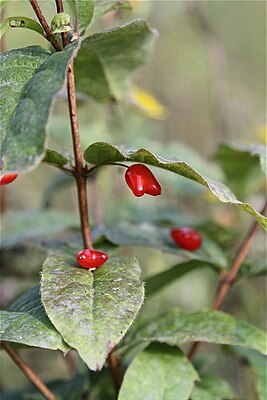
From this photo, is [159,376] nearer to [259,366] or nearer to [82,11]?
[259,366]

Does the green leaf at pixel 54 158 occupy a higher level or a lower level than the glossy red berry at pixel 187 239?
higher

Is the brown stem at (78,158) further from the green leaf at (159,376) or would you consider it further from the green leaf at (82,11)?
the green leaf at (159,376)

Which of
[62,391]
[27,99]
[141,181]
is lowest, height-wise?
[62,391]

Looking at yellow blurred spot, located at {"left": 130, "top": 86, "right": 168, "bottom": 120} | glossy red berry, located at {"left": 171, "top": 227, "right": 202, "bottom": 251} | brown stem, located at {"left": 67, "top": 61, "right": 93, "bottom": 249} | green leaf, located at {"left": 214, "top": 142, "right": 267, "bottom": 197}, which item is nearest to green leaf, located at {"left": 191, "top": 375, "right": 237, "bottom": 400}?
glossy red berry, located at {"left": 171, "top": 227, "right": 202, "bottom": 251}

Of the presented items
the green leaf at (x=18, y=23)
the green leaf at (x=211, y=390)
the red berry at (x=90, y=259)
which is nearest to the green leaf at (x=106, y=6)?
the green leaf at (x=18, y=23)

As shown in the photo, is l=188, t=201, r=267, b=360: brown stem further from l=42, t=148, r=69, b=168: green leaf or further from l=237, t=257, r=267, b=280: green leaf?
l=42, t=148, r=69, b=168: green leaf

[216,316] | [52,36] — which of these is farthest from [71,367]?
[52,36]

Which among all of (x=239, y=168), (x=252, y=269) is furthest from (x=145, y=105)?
(x=252, y=269)

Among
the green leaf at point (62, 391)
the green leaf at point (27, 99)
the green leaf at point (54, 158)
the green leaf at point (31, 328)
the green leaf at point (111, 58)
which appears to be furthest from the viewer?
the green leaf at point (62, 391)
